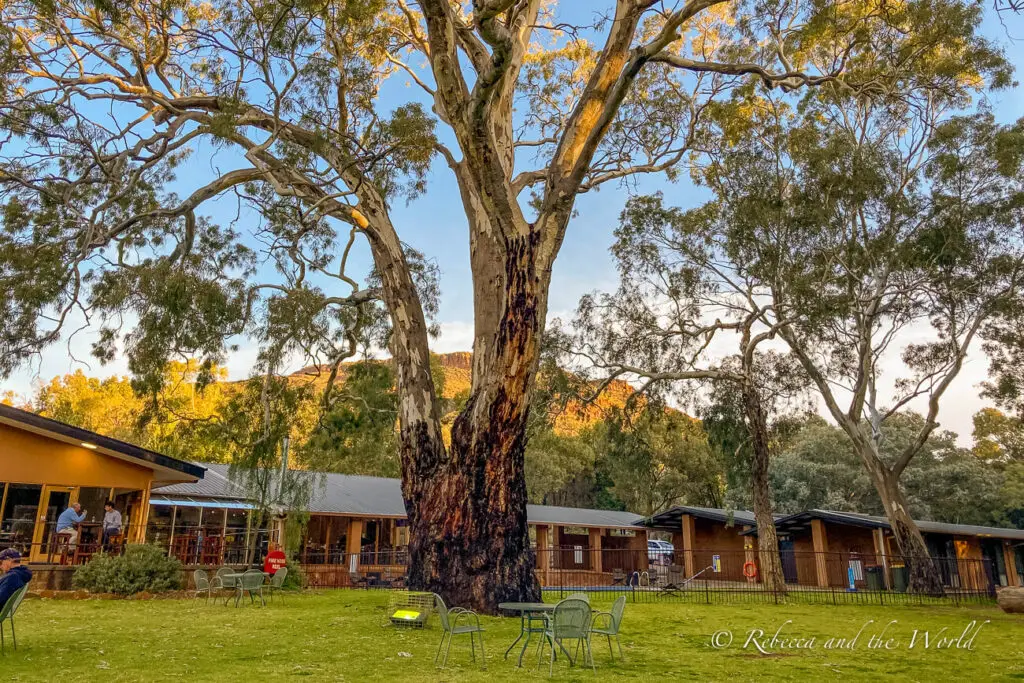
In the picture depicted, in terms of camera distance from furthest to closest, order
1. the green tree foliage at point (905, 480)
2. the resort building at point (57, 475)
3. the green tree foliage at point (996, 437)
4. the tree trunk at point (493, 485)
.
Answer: the green tree foliage at point (996, 437)
the green tree foliage at point (905, 480)
the resort building at point (57, 475)
the tree trunk at point (493, 485)

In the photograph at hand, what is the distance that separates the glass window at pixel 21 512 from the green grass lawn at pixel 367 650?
5247 mm

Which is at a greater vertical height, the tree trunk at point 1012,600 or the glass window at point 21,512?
the glass window at point 21,512

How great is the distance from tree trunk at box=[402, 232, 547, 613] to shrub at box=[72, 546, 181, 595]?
20.5 feet

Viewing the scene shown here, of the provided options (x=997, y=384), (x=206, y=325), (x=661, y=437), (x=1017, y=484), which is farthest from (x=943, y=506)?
(x=206, y=325)

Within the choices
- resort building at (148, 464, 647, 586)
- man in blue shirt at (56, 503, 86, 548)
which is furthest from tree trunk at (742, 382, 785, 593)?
man in blue shirt at (56, 503, 86, 548)

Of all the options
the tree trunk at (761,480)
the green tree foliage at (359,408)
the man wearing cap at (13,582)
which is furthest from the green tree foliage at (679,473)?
the man wearing cap at (13,582)

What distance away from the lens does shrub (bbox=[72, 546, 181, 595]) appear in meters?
12.9

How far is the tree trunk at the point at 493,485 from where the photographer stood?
33.2 ft

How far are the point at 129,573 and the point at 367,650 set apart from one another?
27.1ft

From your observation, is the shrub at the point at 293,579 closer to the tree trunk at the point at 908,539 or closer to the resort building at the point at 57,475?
the resort building at the point at 57,475

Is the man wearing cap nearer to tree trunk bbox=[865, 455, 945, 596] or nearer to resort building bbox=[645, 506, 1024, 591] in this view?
tree trunk bbox=[865, 455, 945, 596]

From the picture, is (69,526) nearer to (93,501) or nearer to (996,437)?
(93,501)

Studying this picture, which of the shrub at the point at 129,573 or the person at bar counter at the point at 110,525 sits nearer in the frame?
the shrub at the point at 129,573

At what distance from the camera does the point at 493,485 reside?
33.8 feet
